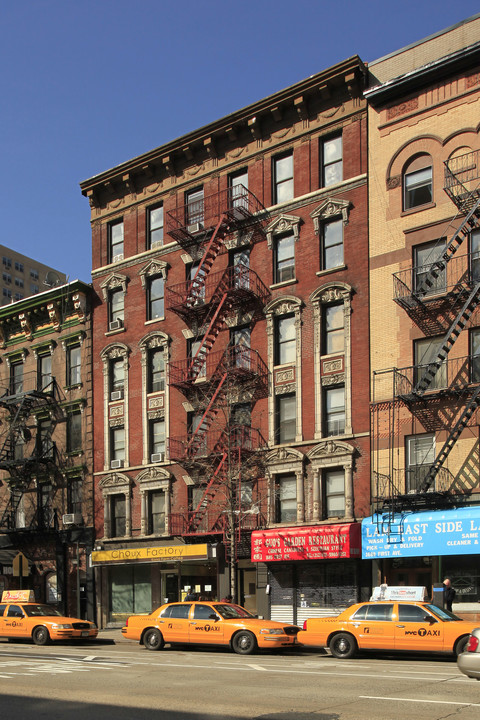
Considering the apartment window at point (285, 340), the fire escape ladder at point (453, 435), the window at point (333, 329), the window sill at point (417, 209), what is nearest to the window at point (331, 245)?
the window at point (333, 329)

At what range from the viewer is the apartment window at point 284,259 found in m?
32.7

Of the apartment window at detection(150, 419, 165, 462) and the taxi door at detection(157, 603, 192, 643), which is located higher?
the apartment window at detection(150, 419, 165, 462)

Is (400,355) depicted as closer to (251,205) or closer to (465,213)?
(465,213)

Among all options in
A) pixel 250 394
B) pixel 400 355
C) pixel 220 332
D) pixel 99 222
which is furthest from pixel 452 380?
pixel 99 222

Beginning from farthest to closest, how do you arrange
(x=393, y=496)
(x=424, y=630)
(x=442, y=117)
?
1. (x=442, y=117)
2. (x=393, y=496)
3. (x=424, y=630)

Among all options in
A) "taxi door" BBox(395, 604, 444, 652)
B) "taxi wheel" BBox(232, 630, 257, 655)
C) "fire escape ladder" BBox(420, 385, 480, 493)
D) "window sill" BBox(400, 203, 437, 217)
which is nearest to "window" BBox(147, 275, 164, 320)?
"window sill" BBox(400, 203, 437, 217)

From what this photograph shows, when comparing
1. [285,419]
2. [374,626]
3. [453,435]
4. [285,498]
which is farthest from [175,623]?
[285,419]

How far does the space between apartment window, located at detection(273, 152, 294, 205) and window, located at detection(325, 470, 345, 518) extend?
36.9ft

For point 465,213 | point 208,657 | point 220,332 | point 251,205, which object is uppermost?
point 251,205

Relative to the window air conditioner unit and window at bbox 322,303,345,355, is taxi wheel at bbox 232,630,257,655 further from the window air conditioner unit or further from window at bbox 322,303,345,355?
the window air conditioner unit

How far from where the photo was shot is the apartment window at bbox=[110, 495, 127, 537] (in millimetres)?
36969

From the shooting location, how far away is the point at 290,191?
33.3m

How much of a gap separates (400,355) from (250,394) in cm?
674

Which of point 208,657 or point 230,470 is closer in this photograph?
point 208,657
